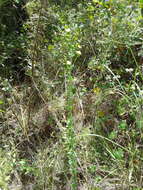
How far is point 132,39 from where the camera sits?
2.24m

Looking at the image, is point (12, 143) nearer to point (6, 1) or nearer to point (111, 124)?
point (111, 124)

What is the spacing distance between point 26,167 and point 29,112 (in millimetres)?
435

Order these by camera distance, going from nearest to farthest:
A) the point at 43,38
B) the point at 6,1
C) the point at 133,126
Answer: the point at 133,126 < the point at 43,38 < the point at 6,1

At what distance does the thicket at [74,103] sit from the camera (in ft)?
5.06

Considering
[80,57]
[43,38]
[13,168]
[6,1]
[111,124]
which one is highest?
[6,1]

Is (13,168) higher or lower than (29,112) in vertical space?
lower

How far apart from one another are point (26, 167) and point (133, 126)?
0.79 meters

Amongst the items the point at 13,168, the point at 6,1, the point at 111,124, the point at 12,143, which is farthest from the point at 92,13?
the point at 13,168

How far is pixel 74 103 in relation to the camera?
6.33ft

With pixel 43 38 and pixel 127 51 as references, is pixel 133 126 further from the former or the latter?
pixel 43 38

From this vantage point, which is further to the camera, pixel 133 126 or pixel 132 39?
pixel 132 39

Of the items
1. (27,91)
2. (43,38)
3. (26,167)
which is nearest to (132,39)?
(43,38)

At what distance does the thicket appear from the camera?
5.06 feet

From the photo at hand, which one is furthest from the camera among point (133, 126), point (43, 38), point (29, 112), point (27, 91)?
point (43, 38)
